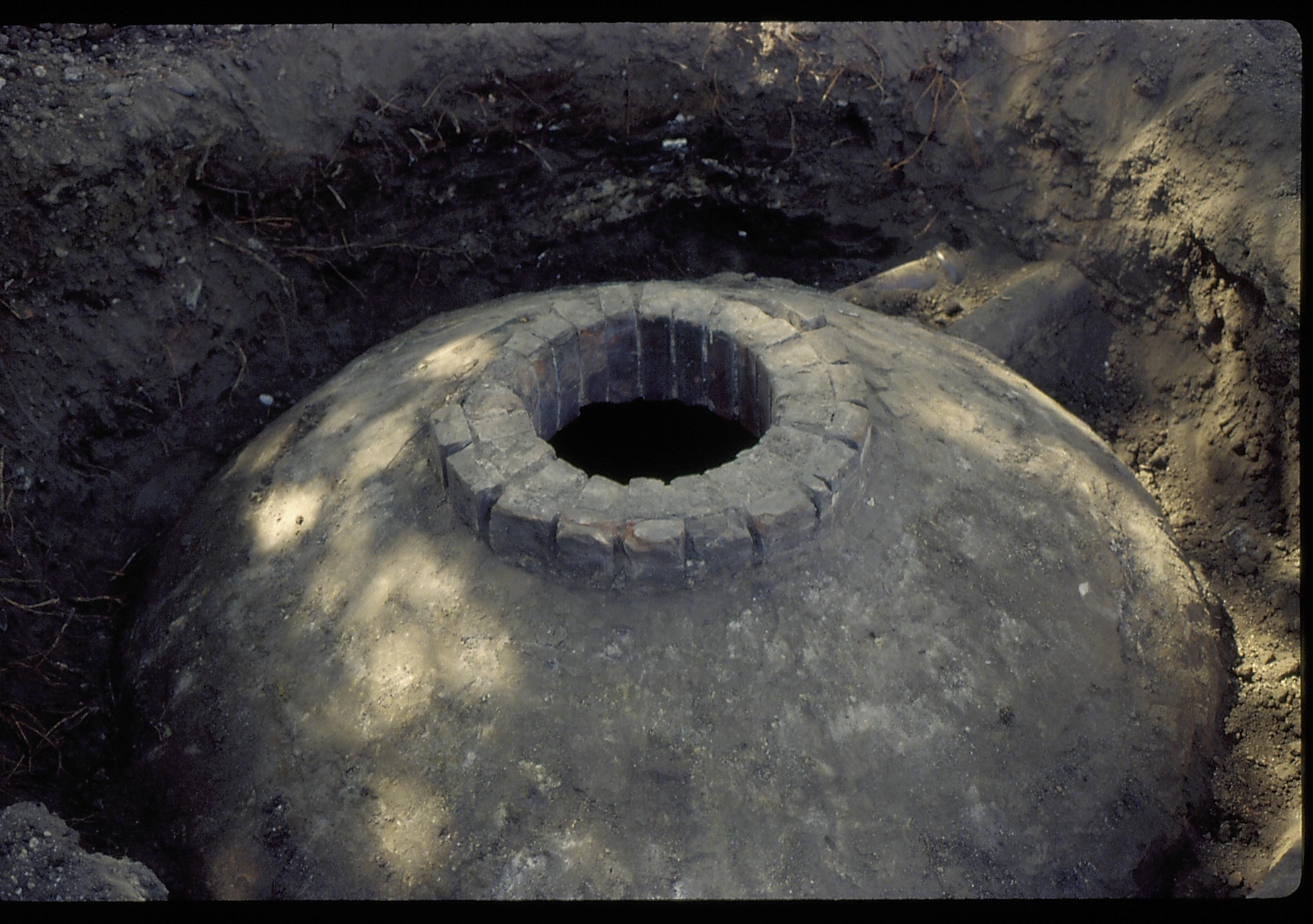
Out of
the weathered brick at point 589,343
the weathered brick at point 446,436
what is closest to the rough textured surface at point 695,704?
the weathered brick at point 446,436

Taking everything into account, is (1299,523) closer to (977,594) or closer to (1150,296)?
(1150,296)

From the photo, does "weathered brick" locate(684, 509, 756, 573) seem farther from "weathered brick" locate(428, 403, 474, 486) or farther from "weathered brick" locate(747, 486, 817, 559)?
"weathered brick" locate(428, 403, 474, 486)

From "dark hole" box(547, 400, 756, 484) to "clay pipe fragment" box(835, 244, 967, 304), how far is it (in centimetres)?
151

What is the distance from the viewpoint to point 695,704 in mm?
3328

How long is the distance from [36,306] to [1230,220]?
17.8ft

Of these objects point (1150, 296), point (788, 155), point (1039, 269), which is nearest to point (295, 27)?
point (788, 155)

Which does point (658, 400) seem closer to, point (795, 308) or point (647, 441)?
point (647, 441)

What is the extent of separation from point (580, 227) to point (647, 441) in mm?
1542

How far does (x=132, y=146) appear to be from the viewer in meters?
4.72

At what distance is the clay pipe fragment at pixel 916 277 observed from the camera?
20.0 ft

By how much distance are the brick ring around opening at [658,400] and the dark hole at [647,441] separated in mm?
505

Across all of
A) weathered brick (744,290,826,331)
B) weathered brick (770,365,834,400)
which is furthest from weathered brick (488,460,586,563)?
weathered brick (744,290,826,331)

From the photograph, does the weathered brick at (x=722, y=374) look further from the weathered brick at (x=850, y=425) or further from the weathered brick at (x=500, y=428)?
the weathered brick at (x=500, y=428)

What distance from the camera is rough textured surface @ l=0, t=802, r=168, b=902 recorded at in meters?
2.93
